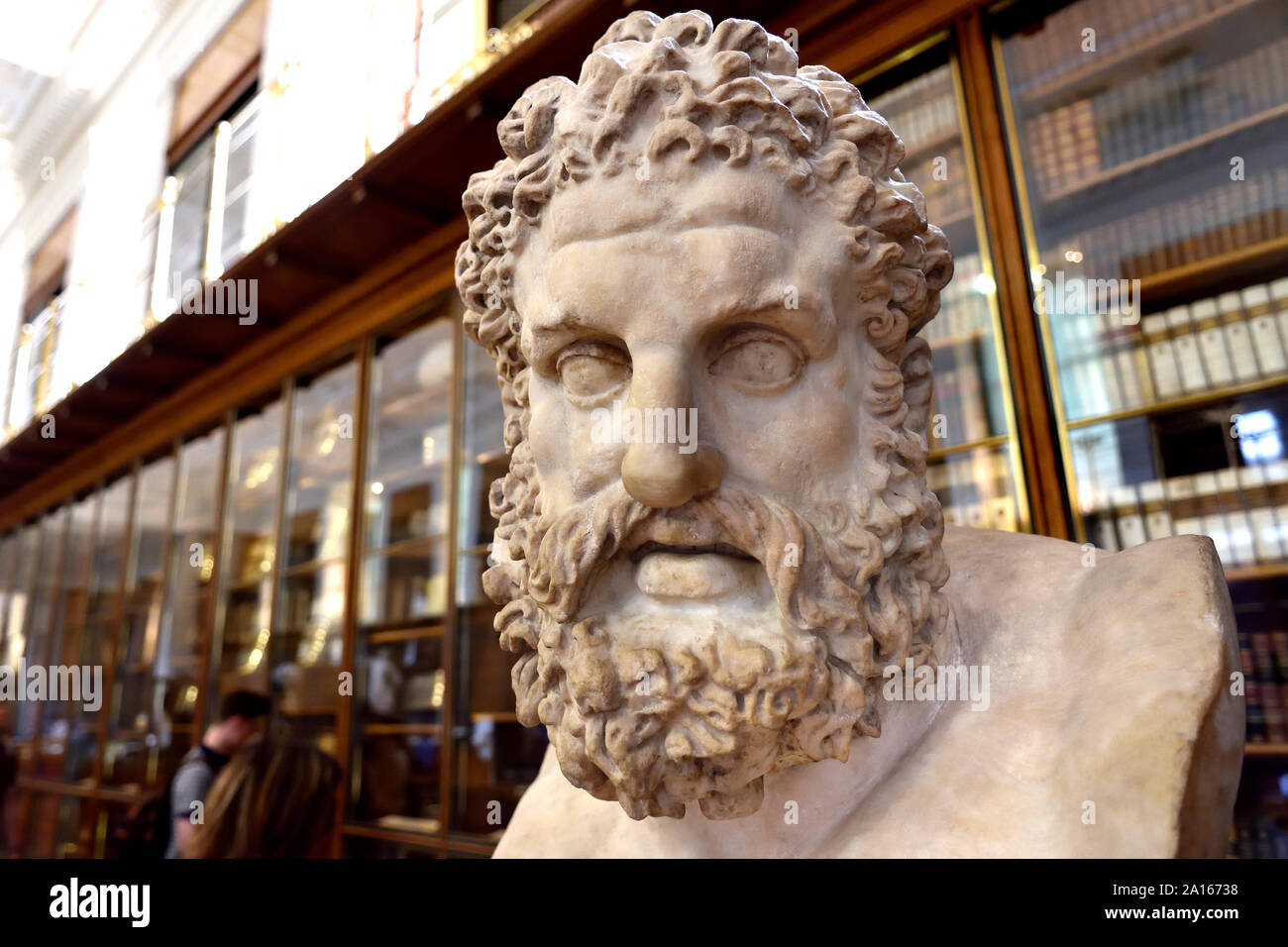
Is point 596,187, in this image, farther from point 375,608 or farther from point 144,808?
point 375,608

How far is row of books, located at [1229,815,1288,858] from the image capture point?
200 centimetres

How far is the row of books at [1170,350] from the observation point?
7.02 feet

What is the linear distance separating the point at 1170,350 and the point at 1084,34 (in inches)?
33.4

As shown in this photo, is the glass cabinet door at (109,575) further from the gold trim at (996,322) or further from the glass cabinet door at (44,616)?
the gold trim at (996,322)

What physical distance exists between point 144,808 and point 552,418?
252cm

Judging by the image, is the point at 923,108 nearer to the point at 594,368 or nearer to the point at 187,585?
the point at 594,368

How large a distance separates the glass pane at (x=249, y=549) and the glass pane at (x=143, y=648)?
2.94 ft

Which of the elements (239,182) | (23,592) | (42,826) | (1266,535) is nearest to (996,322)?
(1266,535)

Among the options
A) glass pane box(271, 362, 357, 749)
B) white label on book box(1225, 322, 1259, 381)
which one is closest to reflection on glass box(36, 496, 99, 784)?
glass pane box(271, 362, 357, 749)

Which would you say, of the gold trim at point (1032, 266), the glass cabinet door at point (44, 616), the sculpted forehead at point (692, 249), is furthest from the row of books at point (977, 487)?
the glass cabinet door at point (44, 616)

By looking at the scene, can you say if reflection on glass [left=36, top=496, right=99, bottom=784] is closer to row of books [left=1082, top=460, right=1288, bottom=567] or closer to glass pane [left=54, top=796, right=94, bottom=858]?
glass pane [left=54, top=796, right=94, bottom=858]

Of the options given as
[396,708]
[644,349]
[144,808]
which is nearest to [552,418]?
[644,349]

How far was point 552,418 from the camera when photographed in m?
1.06

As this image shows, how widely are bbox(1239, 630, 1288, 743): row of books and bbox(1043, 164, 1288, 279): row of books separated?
2.98 feet
